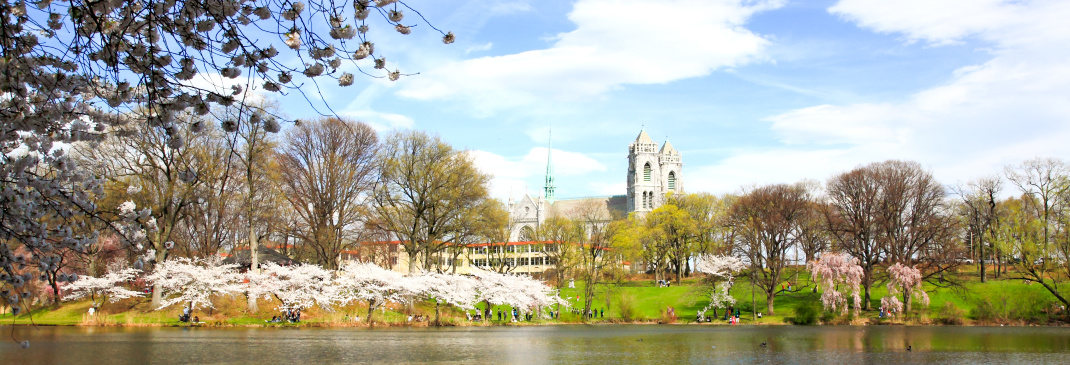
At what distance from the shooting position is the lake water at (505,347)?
21.9 metres

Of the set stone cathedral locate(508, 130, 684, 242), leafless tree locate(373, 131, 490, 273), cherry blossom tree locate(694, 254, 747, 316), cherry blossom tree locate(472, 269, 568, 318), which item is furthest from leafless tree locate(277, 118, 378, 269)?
stone cathedral locate(508, 130, 684, 242)

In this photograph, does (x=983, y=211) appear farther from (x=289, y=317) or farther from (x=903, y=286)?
(x=289, y=317)

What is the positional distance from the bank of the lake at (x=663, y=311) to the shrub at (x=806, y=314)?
25cm

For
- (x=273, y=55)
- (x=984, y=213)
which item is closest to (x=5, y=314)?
(x=273, y=55)

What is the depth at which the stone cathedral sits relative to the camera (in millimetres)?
126562

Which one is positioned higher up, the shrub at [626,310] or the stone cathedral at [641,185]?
the stone cathedral at [641,185]

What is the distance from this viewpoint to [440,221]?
4512 cm

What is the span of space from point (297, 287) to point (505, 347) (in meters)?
18.5

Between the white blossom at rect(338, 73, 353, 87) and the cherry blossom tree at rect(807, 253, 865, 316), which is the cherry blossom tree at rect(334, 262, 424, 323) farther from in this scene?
the white blossom at rect(338, 73, 353, 87)

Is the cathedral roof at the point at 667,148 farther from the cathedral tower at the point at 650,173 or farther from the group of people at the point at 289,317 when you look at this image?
the group of people at the point at 289,317

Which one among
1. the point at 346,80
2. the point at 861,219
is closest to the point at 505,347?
the point at 346,80

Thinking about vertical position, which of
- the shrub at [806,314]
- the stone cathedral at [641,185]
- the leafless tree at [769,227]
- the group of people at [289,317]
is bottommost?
the shrub at [806,314]

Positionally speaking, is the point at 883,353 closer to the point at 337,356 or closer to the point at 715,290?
the point at 337,356

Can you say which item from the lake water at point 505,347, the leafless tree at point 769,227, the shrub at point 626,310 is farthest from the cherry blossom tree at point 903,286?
the shrub at point 626,310
